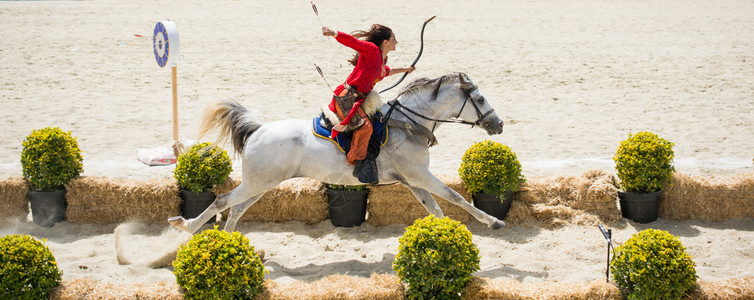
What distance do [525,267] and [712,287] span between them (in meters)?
1.97

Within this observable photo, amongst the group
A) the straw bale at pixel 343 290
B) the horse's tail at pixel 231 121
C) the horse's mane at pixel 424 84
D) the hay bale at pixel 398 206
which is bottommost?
the hay bale at pixel 398 206

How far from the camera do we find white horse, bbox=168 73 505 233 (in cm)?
720

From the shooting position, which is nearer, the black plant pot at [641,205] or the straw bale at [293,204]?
the black plant pot at [641,205]

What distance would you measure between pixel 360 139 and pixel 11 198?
4765 millimetres

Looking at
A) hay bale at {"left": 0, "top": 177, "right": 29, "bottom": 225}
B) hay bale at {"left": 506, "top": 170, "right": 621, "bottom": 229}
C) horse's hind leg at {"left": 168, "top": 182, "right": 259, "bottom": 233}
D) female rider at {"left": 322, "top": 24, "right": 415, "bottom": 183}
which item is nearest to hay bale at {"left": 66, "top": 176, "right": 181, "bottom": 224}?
hay bale at {"left": 0, "top": 177, "right": 29, "bottom": 225}

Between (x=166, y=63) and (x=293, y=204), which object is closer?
(x=293, y=204)

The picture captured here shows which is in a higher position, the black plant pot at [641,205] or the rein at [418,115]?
the rein at [418,115]

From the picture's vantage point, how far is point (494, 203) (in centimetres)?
858

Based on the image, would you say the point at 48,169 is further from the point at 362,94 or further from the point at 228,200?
the point at 362,94

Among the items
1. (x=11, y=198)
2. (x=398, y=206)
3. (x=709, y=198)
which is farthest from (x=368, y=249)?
(x=11, y=198)

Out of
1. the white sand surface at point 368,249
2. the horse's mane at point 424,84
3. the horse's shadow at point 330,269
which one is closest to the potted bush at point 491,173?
the white sand surface at point 368,249

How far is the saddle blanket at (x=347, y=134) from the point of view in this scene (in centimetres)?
713

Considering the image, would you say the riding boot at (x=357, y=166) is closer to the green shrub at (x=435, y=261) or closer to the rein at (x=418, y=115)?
the rein at (x=418, y=115)

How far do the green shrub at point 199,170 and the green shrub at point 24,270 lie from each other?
2.59 metres
